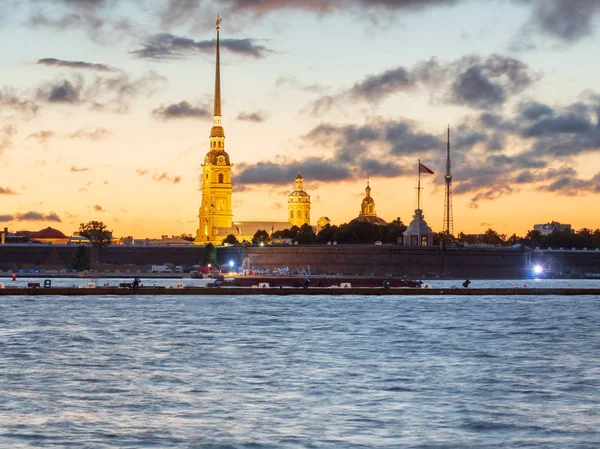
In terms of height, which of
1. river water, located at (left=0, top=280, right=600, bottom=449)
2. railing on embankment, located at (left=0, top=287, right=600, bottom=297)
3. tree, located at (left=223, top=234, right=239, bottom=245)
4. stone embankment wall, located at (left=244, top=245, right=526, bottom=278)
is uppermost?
tree, located at (left=223, top=234, right=239, bottom=245)

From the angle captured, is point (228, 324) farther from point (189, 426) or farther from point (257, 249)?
point (257, 249)

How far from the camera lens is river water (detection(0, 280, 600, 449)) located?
78.3ft

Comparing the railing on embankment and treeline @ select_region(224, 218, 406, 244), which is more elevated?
treeline @ select_region(224, 218, 406, 244)

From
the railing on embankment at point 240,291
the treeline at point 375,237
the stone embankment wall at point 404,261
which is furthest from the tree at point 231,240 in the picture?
the railing on embankment at point 240,291

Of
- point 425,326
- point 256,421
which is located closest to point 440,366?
point 256,421

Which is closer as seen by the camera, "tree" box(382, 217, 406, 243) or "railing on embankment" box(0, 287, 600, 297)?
"railing on embankment" box(0, 287, 600, 297)

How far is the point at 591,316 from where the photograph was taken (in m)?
64.5

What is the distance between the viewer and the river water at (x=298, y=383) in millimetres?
23875

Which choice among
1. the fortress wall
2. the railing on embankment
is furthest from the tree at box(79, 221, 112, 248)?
the railing on embankment

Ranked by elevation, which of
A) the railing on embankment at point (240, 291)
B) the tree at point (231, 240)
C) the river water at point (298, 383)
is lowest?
the river water at point (298, 383)

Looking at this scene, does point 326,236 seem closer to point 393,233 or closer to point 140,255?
point 393,233

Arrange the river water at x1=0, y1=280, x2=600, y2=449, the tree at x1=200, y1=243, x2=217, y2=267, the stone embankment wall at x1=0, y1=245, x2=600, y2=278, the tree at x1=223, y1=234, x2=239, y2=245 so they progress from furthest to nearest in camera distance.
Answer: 1. the tree at x1=223, y1=234, x2=239, y2=245
2. the tree at x1=200, y1=243, x2=217, y2=267
3. the stone embankment wall at x1=0, y1=245, x2=600, y2=278
4. the river water at x1=0, y1=280, x2=600, y2=449

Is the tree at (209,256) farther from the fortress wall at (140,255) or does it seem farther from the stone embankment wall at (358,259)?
the fortress wall at (140,255)

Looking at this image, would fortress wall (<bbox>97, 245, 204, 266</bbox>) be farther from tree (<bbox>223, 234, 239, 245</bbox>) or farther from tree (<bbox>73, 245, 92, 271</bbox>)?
tree (<bbox>223, 234, 239, 245</bbox>)
